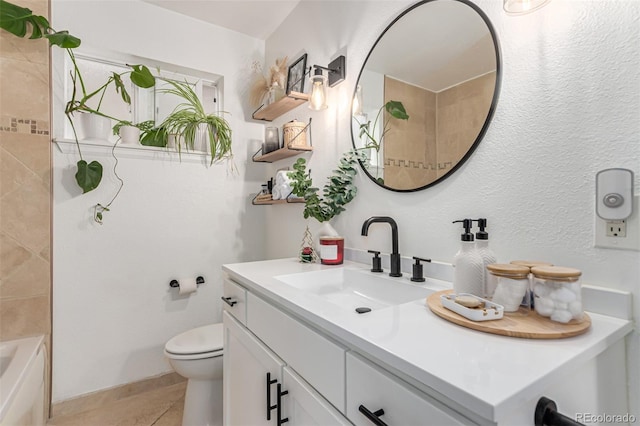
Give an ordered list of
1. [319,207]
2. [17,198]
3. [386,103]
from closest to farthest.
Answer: [386,103]
[319,207]
[17,198]

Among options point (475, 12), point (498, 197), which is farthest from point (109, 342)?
point (475, 12)

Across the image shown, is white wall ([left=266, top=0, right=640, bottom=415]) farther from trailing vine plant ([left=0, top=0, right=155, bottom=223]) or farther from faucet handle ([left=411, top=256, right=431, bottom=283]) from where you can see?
trailing vine plant ([left=0, top=0, right=155, bottom=223])

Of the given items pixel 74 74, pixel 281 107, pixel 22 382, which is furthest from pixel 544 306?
Answer: pixel 74 74

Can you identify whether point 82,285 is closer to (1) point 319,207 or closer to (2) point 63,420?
(2) point 63,420

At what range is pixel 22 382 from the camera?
127 centimetres

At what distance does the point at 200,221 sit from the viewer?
2.19m

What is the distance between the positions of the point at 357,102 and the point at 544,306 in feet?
3.80

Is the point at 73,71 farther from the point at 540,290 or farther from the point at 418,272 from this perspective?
the point at 540,290

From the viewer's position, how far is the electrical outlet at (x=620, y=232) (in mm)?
679

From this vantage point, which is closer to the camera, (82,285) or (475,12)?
(475,12)

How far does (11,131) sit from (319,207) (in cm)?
172

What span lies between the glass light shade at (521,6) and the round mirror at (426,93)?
9cm

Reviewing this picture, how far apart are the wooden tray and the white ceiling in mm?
2191

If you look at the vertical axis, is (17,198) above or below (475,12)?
below
